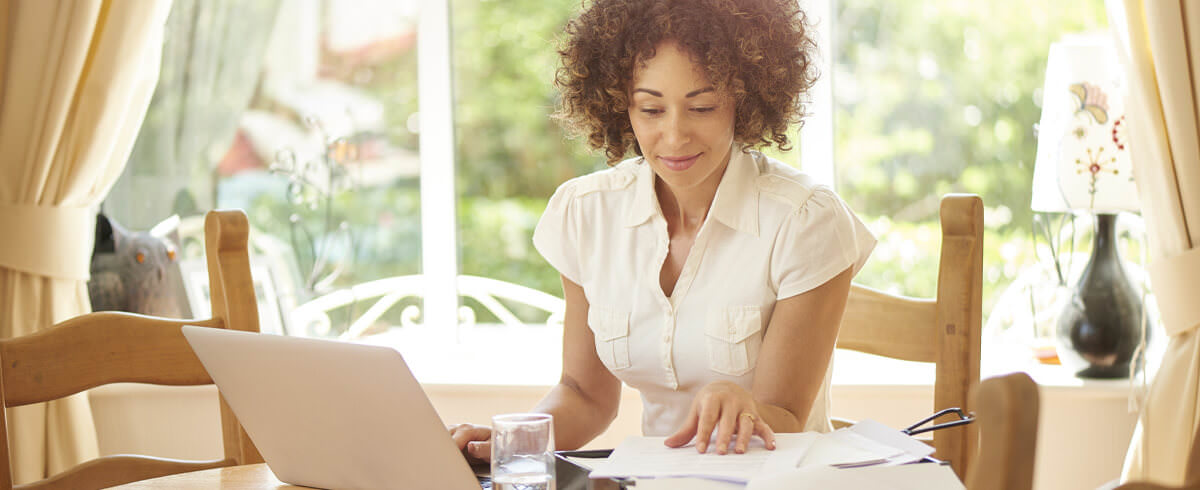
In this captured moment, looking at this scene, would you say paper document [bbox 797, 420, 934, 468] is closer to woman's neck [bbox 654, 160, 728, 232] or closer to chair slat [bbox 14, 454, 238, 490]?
woman's neck [bbox 654, 160, 728, 232]

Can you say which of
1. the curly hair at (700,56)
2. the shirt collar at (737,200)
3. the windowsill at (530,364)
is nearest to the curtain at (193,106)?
the windowsill at (530,364)

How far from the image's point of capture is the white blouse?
1483 millimetres

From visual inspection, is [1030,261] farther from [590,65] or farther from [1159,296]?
[590,65]

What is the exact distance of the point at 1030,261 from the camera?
2.54 m

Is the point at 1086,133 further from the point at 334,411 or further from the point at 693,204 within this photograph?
the point at 334,411

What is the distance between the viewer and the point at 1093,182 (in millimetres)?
2189

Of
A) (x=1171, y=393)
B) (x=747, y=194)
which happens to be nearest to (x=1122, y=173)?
(x=1171, y=393)

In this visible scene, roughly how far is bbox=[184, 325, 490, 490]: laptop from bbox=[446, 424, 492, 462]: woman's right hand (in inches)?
5.6

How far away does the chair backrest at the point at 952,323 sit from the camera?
135 cm

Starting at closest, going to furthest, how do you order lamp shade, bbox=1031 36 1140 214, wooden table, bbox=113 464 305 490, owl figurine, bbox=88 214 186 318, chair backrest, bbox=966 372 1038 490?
chair backrest, bbox=966 372 1038 490 → wooden table, bbox=113 464 305 490 → lamp shade, bbox=1031 36 1140 214 → owl figurine, bbox=88 214 186 318

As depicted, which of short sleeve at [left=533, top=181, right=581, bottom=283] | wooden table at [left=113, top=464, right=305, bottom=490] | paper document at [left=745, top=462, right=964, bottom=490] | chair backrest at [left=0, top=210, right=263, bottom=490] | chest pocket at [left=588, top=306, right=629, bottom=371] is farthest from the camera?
short sleeve at [left=533, top=181, right=581, bottom=283]

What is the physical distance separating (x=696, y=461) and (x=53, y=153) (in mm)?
2028

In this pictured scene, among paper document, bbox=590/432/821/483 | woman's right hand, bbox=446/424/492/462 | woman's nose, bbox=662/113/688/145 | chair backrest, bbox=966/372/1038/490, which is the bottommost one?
woman's right hand, bbox=446/424/492/462

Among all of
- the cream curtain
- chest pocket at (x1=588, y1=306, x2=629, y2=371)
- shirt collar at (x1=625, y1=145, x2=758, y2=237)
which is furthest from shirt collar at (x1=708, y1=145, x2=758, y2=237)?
the cream curtain
